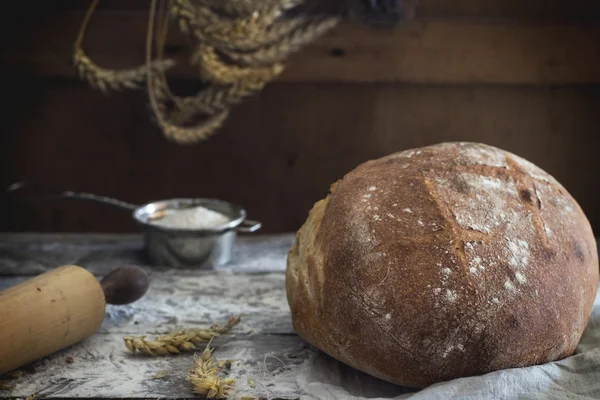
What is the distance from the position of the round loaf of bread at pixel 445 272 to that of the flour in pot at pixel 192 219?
0.67 meters

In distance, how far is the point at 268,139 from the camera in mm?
2725

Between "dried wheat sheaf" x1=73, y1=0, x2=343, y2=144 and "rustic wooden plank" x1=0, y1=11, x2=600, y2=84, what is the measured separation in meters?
0.07

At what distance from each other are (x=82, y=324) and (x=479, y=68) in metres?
1.70

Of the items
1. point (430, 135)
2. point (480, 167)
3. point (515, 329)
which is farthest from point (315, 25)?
point (515, 329)

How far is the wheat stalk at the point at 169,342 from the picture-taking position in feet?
5.24

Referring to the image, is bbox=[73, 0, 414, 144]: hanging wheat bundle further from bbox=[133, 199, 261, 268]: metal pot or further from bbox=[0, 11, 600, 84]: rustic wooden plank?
bbox=[133, 199, 261, 268]: metal pot

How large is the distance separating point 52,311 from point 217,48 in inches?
40.1

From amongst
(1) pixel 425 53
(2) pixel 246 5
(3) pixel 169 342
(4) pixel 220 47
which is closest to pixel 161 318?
(3) pixel 169 342

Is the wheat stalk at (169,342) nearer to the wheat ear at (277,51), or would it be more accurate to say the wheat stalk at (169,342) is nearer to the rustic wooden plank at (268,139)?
the wheat ear at (277,51)

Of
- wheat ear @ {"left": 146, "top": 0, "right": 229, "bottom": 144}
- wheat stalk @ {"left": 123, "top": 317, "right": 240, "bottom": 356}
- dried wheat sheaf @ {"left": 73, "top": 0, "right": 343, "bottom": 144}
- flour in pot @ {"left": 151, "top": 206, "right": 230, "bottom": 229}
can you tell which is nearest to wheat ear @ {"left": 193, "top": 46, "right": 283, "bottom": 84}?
dried wheat sheaf @ {"left": 73, "top": 0, "right": 343, "bottom": 144}

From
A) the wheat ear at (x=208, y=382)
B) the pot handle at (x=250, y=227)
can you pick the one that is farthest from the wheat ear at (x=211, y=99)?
the wheat ear at (x=208, y=382)

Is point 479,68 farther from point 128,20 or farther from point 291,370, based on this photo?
point 291,370

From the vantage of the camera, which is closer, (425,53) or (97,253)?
(97,253)

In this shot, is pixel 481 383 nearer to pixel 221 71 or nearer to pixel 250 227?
pixel 250 227
